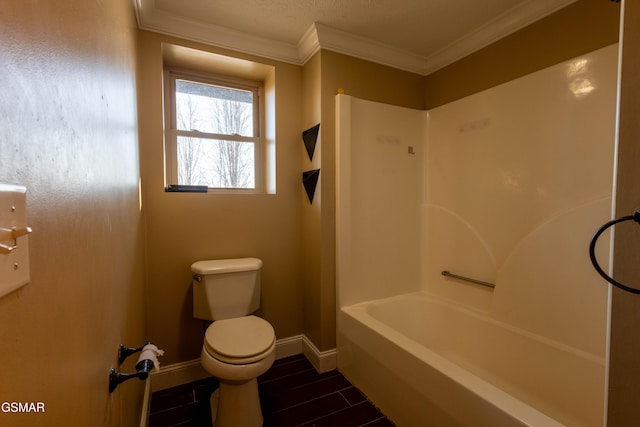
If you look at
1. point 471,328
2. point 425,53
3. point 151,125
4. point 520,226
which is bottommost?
point 471,328

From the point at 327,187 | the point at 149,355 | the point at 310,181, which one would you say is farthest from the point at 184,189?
the point at 149,355

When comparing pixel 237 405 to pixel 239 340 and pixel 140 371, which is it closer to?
pixel 239 340

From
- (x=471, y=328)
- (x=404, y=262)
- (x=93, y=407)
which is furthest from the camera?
(x=404, y=262)

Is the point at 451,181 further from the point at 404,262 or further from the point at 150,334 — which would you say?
the point at 150,334

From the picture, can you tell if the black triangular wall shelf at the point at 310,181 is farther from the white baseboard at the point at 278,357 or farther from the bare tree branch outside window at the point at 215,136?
the white baseboard at the point at 278,357

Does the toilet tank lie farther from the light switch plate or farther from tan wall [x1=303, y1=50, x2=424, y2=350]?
the light switch plate

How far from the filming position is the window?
2156mm

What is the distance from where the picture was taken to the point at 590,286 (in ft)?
5.03

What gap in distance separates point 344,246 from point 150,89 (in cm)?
163

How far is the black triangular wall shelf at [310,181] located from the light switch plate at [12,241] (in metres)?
1.79

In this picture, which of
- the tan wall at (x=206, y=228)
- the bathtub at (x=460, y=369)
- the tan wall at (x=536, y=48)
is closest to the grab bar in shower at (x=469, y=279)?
the bathtub at (x=460, y=369)

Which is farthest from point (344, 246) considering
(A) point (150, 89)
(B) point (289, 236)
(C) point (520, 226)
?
(A) point (150, 89)

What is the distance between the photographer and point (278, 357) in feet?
7.39

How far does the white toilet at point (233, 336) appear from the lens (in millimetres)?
1450
